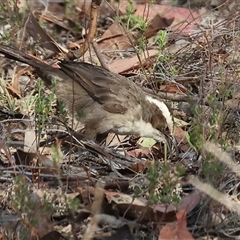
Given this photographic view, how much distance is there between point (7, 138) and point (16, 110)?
29.1 inches

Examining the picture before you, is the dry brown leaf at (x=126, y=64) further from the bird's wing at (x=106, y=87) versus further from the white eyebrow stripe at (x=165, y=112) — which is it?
the white eyebrow stripe at (x=165, y=112)

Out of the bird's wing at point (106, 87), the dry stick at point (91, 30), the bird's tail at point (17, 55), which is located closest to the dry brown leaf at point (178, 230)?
the bird's wing at point (106, 87)

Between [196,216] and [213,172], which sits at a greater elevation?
[213,172]

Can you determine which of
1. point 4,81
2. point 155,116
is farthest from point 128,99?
point 4,81

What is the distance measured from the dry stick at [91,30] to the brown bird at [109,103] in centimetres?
56

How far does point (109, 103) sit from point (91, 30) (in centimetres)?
92

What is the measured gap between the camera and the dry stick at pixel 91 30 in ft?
20.0

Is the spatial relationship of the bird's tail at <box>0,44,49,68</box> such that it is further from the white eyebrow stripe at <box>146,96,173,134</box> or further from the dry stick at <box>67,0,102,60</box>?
the white eyebrow stripe at <box>146,96,173,134</box>

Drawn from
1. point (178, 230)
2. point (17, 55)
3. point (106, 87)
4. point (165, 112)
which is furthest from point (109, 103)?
point (178, 230)

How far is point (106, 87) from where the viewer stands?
5.63 metres

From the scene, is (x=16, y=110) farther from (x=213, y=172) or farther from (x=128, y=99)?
(x=213, y=172)

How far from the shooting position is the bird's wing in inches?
219

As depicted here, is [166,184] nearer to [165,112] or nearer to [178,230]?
[178,230]

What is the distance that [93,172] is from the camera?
4812 millimetres
